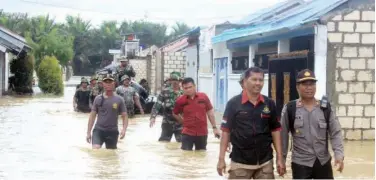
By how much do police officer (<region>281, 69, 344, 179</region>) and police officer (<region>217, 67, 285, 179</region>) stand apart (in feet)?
0.62

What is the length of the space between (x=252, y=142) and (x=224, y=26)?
18.7 m

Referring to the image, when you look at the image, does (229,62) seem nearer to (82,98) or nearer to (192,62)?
(82,98)

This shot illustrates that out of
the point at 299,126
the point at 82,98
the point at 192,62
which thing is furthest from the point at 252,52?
the point at 299,126

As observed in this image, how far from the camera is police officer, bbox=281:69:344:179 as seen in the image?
6840 millimetres

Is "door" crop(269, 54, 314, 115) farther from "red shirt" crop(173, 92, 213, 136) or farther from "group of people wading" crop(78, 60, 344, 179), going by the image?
"group of people wading" crop(78, 60, 344, 179)

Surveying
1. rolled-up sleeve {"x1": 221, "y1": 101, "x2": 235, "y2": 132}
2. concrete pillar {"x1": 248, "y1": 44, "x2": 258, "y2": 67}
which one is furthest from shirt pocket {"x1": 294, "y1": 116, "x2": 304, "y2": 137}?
concrete pillar {"x1": 248, "y1": 44, "x2": 258, "y2": 67}

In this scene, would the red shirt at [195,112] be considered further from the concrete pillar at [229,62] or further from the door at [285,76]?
the concrete pillar at [229,62]

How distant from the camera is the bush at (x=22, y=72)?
39406 millimetres

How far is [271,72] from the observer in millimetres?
18266

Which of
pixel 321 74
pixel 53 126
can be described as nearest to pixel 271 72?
pixel 321 74

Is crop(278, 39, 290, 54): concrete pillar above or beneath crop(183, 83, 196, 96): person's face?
above

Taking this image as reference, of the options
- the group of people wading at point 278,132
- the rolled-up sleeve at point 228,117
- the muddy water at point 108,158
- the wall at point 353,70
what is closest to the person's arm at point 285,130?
the group of people wading at point 278,132

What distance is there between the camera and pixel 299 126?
271 inches

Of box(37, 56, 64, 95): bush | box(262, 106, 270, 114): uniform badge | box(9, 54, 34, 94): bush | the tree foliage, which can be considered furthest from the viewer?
the tree foliage
